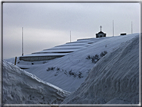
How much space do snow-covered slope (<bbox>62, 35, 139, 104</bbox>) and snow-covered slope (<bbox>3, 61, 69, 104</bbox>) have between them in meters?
1.04

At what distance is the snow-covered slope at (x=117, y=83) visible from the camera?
3.70 meters

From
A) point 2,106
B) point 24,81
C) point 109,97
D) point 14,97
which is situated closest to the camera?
point 109,97

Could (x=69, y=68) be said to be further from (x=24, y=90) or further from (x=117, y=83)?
(x=117, y=83)

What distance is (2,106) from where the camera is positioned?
182 inches

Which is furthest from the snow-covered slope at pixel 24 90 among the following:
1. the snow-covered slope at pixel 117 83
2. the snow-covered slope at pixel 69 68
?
the snow-covered slope at pixel 69 68

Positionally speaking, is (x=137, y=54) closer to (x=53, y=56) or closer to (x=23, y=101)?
(x=23, y=101)

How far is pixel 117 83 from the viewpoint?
13.0ft

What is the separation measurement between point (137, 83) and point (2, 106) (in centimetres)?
262

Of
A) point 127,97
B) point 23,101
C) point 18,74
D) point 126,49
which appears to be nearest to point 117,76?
point 127,97

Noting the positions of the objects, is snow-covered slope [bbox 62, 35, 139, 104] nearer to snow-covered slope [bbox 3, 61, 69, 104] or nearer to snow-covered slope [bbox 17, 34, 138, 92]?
snow-covered slope [bbox 3, 61, 69, 104]

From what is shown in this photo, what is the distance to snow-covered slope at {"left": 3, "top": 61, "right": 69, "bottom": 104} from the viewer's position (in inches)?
199

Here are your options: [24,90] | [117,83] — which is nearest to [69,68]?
[24,90]

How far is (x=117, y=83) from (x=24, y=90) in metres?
2.35

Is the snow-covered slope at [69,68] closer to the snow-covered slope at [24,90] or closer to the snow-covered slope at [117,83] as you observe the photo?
the snow-covered slope at [24,90]
